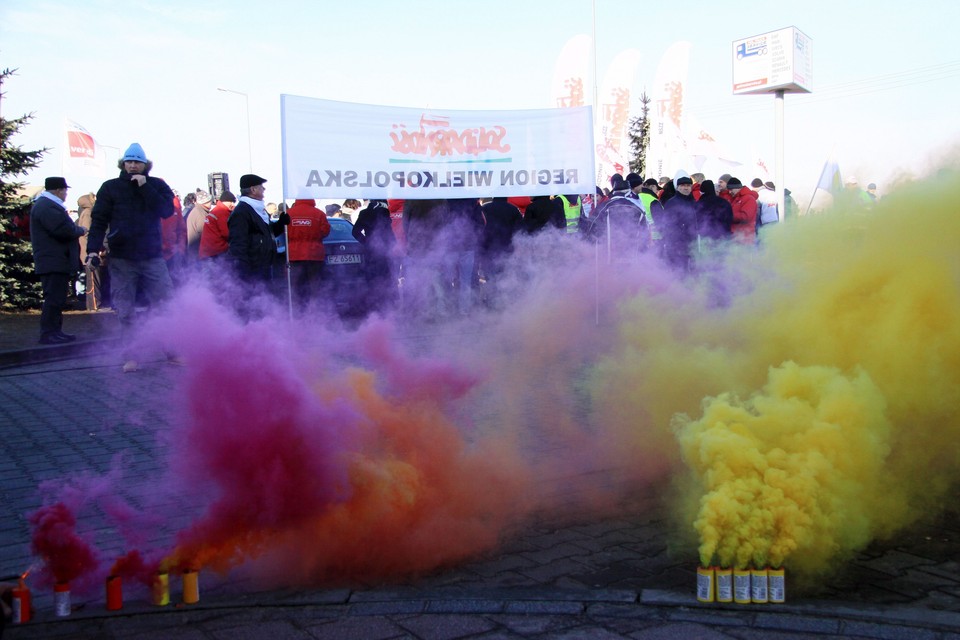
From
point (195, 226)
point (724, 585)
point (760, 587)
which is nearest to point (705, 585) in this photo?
point (724, 585)

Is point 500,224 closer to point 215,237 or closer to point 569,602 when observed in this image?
point 215,237

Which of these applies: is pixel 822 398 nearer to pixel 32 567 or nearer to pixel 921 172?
pixel 921 172

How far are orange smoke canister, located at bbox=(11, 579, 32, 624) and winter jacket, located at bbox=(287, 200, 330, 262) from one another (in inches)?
255

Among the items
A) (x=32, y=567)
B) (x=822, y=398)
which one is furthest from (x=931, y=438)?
(x=32, y=567)

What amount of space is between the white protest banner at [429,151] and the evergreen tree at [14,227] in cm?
878

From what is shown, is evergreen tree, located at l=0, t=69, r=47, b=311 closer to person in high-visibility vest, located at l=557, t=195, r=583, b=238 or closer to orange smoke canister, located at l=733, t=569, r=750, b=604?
person in high-visibility vest, located at l=557, t=195, r=583, b=238

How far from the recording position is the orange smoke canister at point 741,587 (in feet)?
10.6

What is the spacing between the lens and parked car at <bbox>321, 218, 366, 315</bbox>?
8073 millimetres

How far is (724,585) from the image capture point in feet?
10.7

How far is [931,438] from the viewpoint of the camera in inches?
163

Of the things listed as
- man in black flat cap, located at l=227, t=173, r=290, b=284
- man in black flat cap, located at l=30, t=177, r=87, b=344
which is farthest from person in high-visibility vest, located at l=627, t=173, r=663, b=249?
man in black flat cap, located at l=30, t=177, r=87, b=344

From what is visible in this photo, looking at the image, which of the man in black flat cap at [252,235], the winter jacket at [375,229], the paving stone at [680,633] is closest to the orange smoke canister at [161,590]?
the paving stone at [680,633]

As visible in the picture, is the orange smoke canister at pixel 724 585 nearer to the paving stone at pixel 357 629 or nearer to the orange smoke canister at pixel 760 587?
the orange smoke canister at pixel 760 587

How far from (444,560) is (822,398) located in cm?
171
